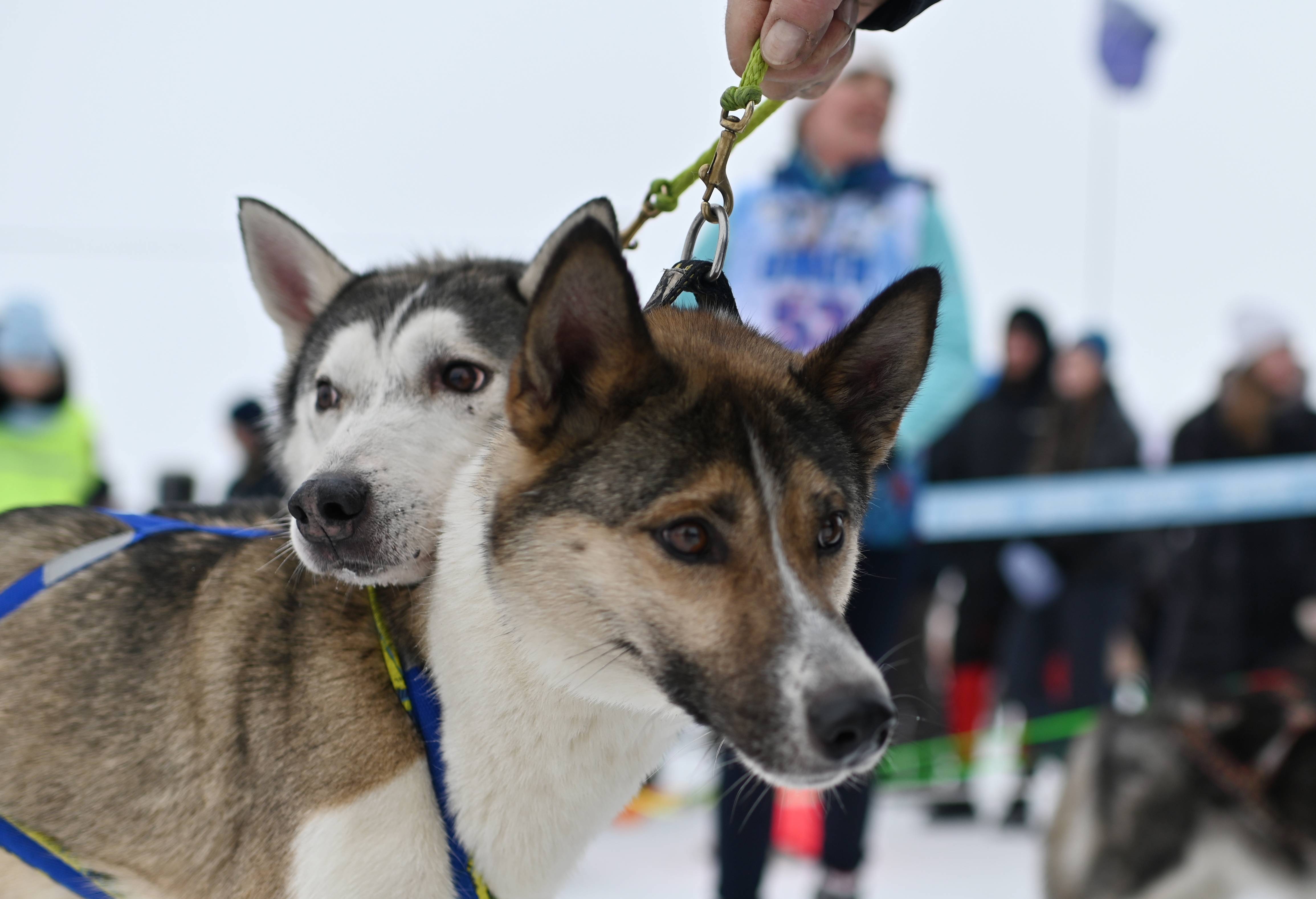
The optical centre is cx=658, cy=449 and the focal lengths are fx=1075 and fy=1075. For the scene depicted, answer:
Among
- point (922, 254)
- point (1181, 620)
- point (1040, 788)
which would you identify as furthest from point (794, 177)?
point (1040, 788)

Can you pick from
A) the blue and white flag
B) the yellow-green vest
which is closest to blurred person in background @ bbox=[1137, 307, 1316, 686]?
the yellow-green vest

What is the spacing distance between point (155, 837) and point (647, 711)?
2.77 ft

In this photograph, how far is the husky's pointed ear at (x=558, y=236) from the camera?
184 centimetres

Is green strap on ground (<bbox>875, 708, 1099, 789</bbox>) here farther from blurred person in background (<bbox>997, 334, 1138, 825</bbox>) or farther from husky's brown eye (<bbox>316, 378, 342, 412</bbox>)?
husky's brown eye (<bbox>316, 378, 342, 412</bbox>)

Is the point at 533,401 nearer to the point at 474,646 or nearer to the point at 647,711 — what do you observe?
the point at 474,646

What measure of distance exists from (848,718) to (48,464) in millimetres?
5209

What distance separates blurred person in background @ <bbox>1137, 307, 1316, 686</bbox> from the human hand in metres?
3.22

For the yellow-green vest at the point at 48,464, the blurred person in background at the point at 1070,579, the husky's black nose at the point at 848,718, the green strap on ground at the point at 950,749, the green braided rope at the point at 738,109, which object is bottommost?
the green strap on ground at the point at 950,749

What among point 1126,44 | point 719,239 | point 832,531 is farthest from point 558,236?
→ point 1126,44

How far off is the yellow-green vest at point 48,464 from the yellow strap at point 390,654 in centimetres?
400

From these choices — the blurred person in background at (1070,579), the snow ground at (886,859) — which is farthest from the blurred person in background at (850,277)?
the blurred person in background at (1070,579)

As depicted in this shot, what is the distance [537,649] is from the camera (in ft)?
5.40

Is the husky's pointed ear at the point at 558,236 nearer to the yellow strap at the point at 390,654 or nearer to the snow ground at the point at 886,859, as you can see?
the yellow strap at the point at 390,654

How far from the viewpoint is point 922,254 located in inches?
130
